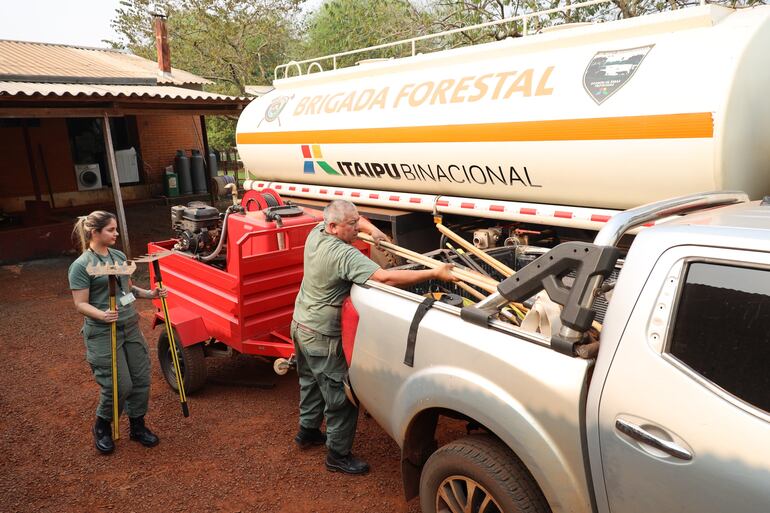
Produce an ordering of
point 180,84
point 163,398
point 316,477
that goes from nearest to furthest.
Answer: point 316,477, point 163,398, point 180,84

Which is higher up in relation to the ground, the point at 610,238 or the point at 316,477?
the point at 610,238

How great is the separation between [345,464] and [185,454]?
1249 millimetres

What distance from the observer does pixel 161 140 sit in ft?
58.7

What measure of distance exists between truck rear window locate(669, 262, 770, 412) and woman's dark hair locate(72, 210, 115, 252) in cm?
355

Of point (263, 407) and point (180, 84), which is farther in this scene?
point (180, 84)

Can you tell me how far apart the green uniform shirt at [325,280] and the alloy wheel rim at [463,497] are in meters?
1.26

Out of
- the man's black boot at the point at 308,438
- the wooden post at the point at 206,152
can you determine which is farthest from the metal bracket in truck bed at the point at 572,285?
the wooden post at the point at 206,152

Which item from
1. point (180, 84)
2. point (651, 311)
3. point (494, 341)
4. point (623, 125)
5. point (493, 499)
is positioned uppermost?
point (180, 84)

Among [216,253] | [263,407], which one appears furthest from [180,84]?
[263,407]

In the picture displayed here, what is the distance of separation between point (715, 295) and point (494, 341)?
836 mm

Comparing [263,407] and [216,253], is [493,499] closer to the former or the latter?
[263,407]

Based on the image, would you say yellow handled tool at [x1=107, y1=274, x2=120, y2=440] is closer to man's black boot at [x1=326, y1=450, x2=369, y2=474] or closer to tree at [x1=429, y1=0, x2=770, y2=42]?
man's black boot at [x1=326, y1=450, x2=369, y2=474]

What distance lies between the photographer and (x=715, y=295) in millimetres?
1845

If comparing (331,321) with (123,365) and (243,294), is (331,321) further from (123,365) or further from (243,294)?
(123,365)
